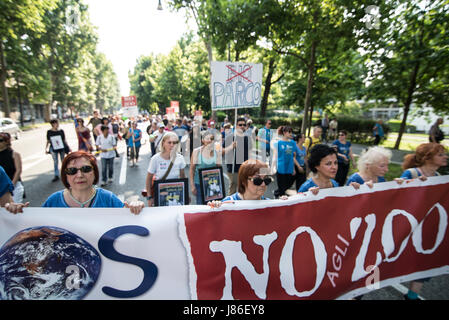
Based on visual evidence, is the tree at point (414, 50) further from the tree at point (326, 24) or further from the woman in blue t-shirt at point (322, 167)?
the woman in blue t-shirt at point (322, 167)

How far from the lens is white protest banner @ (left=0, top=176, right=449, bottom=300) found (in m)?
1.88

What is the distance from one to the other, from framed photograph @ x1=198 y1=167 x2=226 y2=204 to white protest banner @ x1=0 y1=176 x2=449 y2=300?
1.81 metres

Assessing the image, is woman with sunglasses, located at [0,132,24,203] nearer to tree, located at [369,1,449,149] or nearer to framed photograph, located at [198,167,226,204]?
framed photograph, located at [198,167,226,204]

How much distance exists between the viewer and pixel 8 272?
5.94 ft

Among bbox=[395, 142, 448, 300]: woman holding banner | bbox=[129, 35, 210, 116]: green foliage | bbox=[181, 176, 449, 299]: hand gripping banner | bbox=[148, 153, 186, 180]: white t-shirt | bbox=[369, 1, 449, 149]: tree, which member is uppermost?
bbox=[129, 35, 210, 116]: green foliage

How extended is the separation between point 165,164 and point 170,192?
0.60 m

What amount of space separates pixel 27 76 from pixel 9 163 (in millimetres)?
30698

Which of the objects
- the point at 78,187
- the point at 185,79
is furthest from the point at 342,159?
the point at 185,79

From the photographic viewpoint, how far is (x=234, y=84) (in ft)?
16.9

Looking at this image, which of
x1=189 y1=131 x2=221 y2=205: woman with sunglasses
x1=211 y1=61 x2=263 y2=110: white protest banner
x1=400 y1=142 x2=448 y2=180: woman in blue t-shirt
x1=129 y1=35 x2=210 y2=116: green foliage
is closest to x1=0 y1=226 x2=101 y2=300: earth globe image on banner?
x1=189 y1=131 x2=221 y2=205: woman with sunglasses

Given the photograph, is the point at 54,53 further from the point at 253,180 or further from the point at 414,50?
the point at 253,180

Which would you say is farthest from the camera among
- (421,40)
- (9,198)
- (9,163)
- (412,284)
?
(421,40)
